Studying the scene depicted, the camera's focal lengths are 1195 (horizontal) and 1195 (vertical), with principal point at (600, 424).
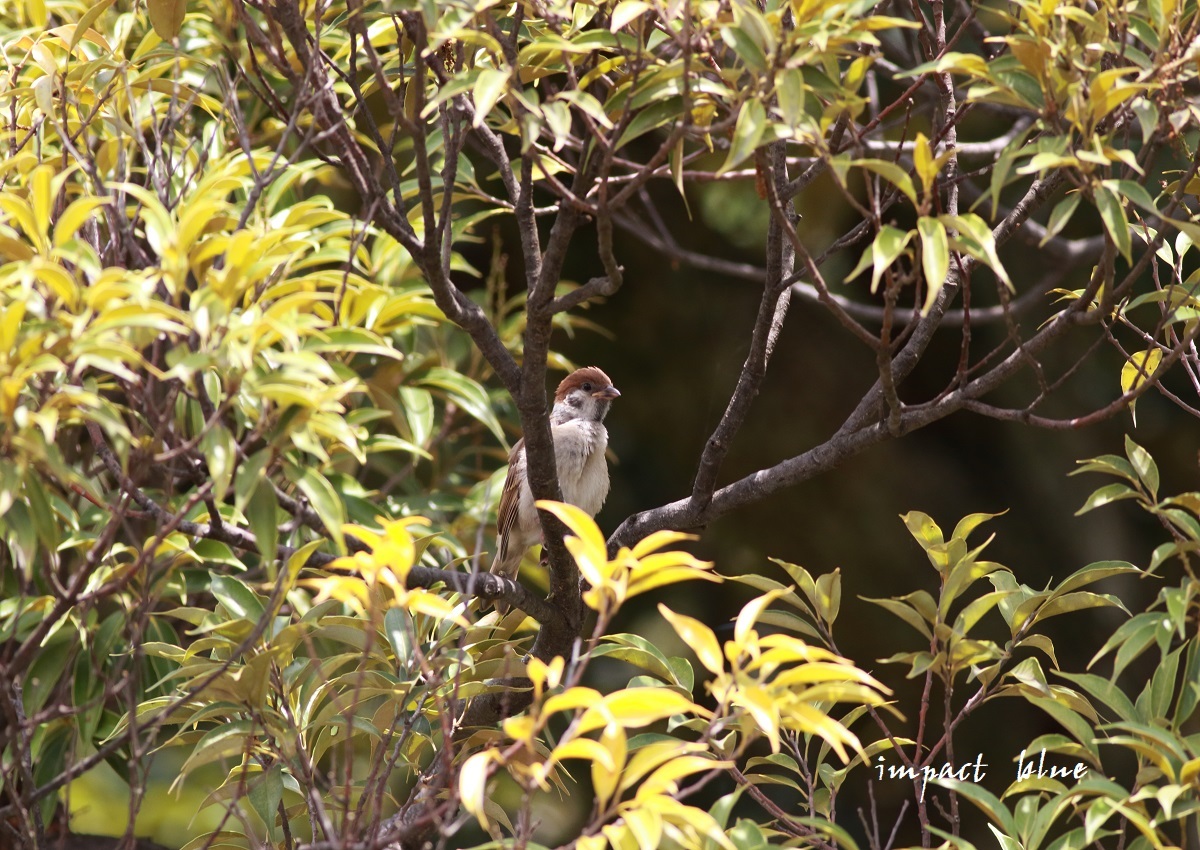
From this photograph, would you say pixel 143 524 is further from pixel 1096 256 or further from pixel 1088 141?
pixel 1096 256

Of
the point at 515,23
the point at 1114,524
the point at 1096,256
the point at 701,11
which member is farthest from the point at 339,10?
the point at 1114,524

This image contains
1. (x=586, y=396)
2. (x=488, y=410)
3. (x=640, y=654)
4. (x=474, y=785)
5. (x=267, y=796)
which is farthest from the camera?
(x=586, y=396)

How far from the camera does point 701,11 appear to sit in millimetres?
2080

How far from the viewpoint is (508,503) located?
466 centimetres

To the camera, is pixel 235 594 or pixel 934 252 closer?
pixel 934 252

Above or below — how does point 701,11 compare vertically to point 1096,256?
above

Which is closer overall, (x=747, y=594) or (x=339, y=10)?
(x=339, y=10)

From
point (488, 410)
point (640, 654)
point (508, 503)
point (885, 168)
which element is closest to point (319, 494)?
point (640, 654)

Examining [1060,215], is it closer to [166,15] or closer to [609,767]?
[609,767]

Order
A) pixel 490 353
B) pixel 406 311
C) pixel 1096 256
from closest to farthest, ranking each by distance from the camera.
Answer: pixel 490 353, pixel 406 311, pixel 1096 256

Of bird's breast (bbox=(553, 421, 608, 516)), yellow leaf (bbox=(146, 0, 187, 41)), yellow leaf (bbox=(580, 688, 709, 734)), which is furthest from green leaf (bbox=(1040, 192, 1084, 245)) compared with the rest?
bird's breast (bbox=(553, 421, 608, 516))

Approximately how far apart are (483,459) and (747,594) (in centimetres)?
152

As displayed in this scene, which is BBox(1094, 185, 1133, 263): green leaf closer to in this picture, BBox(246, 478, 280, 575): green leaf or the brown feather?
BBox(246, 478, 280, 575): green leaf

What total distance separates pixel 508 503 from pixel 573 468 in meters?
0.32
